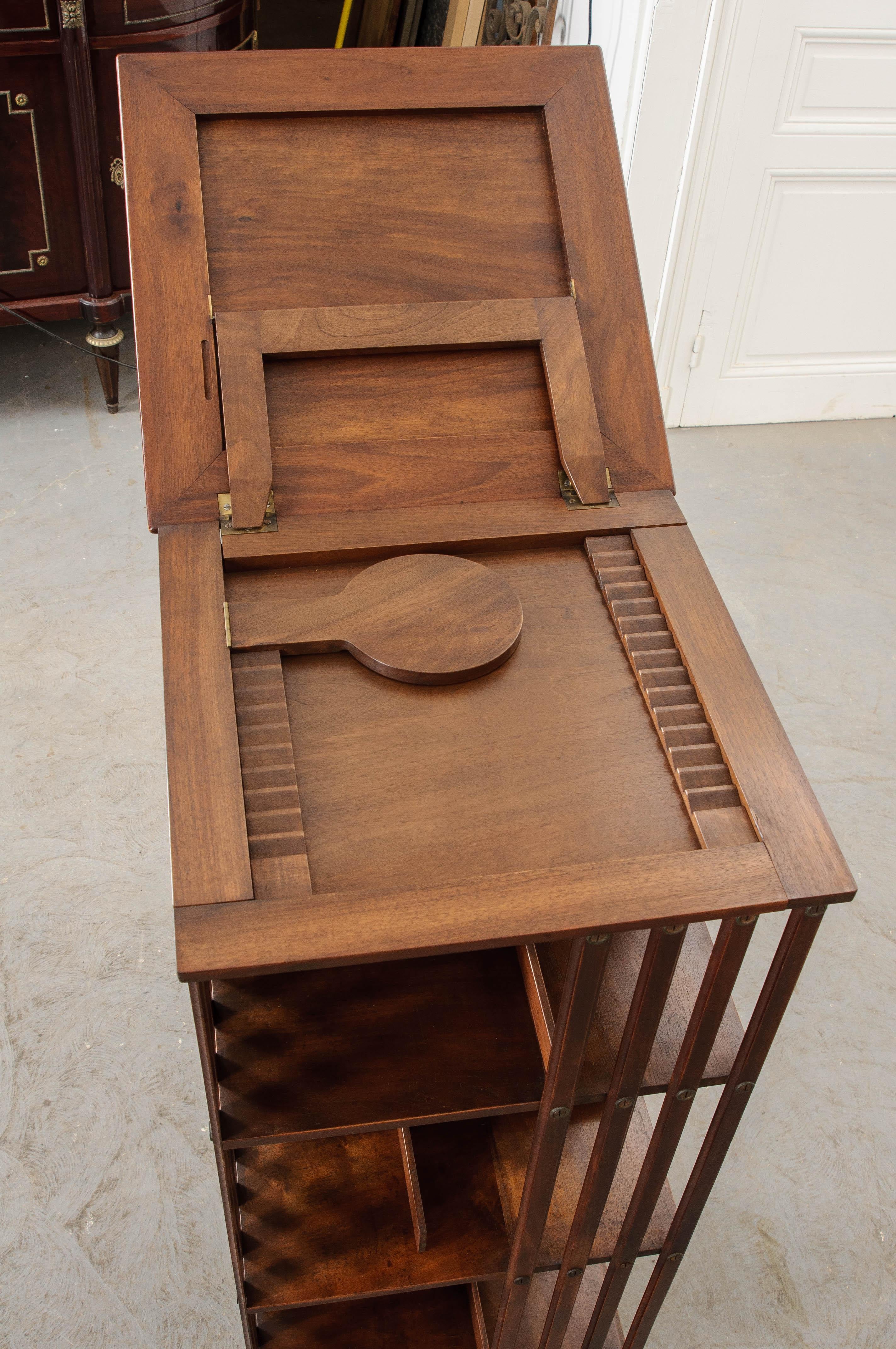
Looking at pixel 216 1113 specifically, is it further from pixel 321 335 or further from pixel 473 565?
pixel 321 335

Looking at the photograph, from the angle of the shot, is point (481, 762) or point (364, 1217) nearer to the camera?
point (481, 762)

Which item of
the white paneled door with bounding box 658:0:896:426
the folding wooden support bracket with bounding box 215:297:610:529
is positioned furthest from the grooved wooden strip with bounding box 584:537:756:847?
the white paneled door with bounding box 658:0:896:426

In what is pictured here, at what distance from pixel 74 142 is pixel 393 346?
7.17 feet

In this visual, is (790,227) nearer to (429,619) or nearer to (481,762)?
(429,619)

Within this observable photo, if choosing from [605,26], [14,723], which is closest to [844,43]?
[605,26]

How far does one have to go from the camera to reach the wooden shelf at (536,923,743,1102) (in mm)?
1243

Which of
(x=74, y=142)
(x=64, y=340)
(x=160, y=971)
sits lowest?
(x=160, y=971)

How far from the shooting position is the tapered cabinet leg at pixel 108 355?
3381 mm

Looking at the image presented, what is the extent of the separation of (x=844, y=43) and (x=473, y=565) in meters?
2.57

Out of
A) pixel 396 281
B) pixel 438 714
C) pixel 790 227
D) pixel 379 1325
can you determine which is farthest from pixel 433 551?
pixel 790 227

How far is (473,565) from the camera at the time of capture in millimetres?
1325

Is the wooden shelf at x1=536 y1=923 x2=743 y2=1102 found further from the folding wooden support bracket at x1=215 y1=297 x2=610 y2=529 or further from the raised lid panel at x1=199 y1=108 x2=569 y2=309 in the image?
the raised lid panel at x1=199 y1=108 x2=569 y2=309

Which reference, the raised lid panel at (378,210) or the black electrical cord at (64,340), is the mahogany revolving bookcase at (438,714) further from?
the black electrical cord at (64,340)

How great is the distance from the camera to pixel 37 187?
315 centimetres
